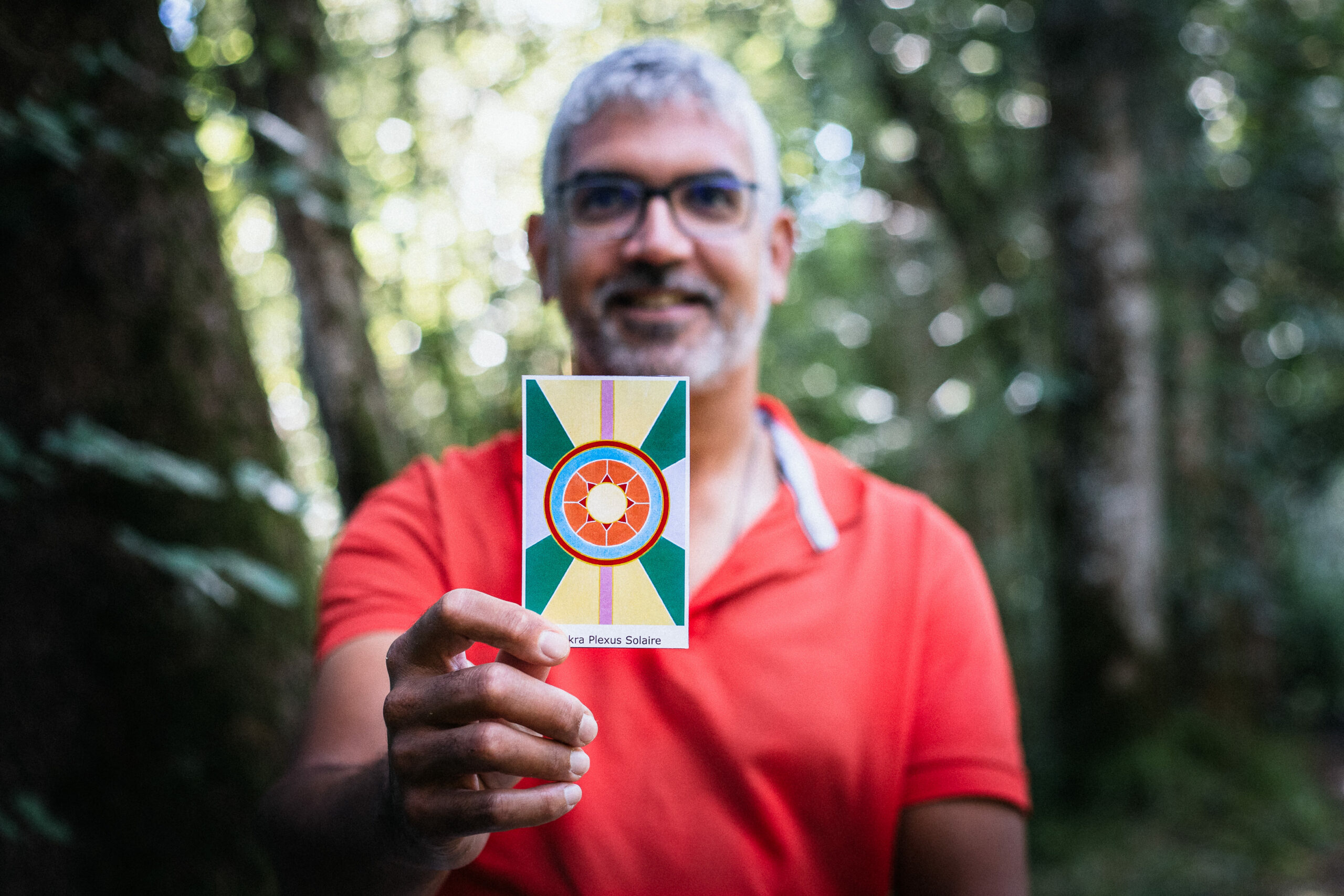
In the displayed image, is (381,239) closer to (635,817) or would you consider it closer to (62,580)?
(62,580)

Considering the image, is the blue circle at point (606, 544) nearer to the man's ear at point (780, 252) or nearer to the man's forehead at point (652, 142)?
the man's forehead at point (652, 142)

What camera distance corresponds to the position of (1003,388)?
513 cm

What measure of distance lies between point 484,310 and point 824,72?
312 cm

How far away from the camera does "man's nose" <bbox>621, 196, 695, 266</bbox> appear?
5.04ft

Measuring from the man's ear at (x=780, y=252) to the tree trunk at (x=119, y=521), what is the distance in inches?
55.2

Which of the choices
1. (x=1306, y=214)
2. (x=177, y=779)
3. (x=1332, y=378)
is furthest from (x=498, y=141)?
(x=1332, y=378)

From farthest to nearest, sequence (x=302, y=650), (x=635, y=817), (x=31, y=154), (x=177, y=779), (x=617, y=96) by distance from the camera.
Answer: (x=302, y=650) → (x=177, y=779) → (x=31, y=154) → (x=617, y=96) → (x=635, y=817)

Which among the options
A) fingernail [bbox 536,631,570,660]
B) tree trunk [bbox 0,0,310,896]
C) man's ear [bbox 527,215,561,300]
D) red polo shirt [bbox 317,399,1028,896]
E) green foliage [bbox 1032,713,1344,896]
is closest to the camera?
fingernail [bbox 536,631,570,660]

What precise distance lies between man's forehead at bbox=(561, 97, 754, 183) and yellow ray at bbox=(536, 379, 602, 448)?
645 mm

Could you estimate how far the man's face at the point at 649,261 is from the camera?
155 cm

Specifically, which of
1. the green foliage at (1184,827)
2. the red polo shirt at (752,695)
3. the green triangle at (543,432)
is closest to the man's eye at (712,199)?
the red polo shirt at (752,695)

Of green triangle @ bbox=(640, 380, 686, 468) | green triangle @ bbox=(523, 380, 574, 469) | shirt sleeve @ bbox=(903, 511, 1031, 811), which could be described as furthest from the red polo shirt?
green triangle @ bbox=(640, 380, 686, 468)

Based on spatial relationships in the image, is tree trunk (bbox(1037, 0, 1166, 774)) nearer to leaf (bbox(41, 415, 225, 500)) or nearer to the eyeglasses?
the eyeglasses

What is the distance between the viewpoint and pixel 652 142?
156 centimetres
